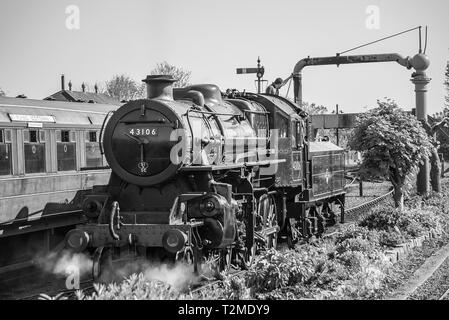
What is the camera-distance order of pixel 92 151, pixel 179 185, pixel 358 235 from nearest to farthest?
1. pixel 179 185
2. pixel 358 235
3. pixel 92 151

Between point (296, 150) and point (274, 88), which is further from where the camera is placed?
point (274, 88)

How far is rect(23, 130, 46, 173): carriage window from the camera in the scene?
1329 cm

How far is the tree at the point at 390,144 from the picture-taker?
14.6m

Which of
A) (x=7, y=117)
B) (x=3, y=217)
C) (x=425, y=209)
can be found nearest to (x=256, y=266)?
(x=3, y=217)

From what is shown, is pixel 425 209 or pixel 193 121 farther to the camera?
pixel 425 209

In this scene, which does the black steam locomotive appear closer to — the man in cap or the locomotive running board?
the locomotive running board

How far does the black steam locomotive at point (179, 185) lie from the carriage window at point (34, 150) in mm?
3336

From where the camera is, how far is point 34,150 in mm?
13531

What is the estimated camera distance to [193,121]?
10.4 metres

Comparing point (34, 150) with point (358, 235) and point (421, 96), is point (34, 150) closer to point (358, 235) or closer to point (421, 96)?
point (358, 235)

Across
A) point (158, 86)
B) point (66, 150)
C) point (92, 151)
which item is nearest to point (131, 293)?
point (158, 86)

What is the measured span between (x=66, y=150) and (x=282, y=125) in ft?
17.7

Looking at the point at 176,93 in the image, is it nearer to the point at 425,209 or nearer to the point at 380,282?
the point at 380,282
